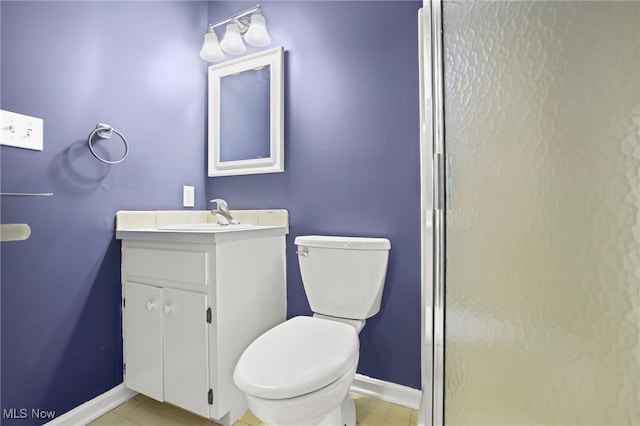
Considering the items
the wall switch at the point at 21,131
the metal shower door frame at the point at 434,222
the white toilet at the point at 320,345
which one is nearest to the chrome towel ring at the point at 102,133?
the wall switch at the point at 21,131

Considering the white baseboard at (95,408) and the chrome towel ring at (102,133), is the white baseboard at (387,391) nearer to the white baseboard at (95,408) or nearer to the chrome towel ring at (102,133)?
the white baseboard at (95,408)

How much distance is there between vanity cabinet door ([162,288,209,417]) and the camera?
1106 millimetres

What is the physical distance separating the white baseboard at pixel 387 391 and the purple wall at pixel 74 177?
108cm

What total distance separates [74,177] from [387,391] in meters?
1.58

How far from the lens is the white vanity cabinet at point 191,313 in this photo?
1.10 metres

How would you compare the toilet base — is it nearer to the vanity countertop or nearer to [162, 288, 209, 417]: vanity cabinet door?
[162, 288, 209, 417]: vanity cabinet door

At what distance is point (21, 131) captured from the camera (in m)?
1.00

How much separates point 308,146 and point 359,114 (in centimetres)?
29

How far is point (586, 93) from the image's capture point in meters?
0.42

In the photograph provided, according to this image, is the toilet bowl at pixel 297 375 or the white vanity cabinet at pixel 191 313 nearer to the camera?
the toilet bowl at pixel 297 375

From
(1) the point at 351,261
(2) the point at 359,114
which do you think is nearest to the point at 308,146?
(2) the point at 359,114

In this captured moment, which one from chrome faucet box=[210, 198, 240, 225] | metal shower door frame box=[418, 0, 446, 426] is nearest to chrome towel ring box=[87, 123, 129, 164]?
chrome faucet box=[210, 198, 240, 225]

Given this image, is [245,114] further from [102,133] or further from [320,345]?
Result: [320,345]

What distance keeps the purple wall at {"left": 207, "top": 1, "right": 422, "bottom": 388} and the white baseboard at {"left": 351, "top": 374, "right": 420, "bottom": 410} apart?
1.1 inches
